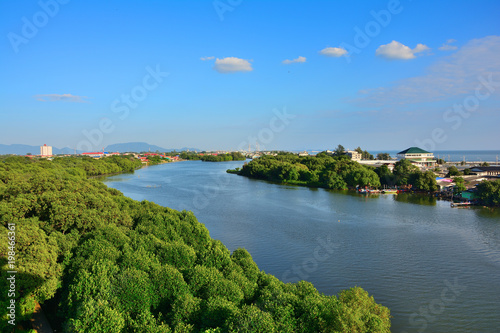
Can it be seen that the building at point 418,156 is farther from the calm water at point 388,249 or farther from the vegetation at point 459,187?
the calm water at point 388,249

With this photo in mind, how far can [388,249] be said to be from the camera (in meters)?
14.7

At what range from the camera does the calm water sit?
9930 millimetres

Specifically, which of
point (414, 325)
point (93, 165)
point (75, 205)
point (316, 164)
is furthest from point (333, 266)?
point (93, 165)

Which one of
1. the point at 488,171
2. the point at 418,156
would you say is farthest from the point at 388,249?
the point at 418,156

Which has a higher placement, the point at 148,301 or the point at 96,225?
the point at 96,225

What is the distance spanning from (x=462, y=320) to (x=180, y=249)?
308 inches

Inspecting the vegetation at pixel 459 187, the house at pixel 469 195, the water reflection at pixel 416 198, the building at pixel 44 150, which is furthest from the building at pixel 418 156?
the building at pixel 44 150

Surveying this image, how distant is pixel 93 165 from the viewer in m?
50.8

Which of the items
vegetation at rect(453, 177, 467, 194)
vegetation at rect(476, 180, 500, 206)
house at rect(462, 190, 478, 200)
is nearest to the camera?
vegetation at rect(476, 180, 500, 206)

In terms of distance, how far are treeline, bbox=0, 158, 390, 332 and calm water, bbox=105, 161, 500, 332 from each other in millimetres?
2975

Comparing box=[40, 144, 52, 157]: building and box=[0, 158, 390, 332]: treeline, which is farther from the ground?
box=[40, 144, 52, 157]: building

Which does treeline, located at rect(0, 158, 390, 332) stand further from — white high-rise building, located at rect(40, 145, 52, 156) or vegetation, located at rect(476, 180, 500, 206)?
white high-rise building, located at rect(40, 145, 52, 156)

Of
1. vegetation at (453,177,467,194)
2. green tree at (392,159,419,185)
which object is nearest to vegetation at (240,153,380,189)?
green tree at (392,159,419,185)

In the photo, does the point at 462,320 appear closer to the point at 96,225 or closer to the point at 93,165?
the point at 96,225
